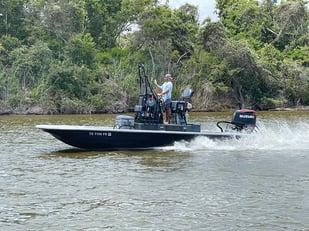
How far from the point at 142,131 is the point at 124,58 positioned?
106ft

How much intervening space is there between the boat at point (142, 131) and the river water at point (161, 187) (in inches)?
11.1

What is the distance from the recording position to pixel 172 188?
11719 millimetres

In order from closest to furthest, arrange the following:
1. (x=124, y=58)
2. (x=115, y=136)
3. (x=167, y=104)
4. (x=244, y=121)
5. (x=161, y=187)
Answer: (x=161, y=187)
(x=115, y=136)
(x=167, y=104)
(x=244, y=121)
(x=124, y=58)

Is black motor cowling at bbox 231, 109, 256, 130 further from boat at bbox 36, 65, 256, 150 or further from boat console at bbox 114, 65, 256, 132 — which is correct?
boat console at bbox 114, 65, 256, 132

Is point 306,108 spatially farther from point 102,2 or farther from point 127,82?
point 102,2

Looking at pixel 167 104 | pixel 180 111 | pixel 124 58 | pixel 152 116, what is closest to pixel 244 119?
pixel 180 111

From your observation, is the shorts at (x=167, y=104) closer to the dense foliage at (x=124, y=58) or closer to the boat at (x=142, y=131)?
the boat at (x=142, y=131)

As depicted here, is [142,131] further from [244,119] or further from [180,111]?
[244,119]

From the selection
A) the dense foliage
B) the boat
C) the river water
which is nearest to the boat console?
the boat

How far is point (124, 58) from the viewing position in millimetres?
49094

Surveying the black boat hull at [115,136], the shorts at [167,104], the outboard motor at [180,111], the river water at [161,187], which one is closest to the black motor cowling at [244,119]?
the river water at [161,187]

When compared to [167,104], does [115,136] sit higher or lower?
lower

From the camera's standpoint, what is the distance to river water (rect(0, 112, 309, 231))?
9203 millimetres

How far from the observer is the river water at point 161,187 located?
9203 millimetres
